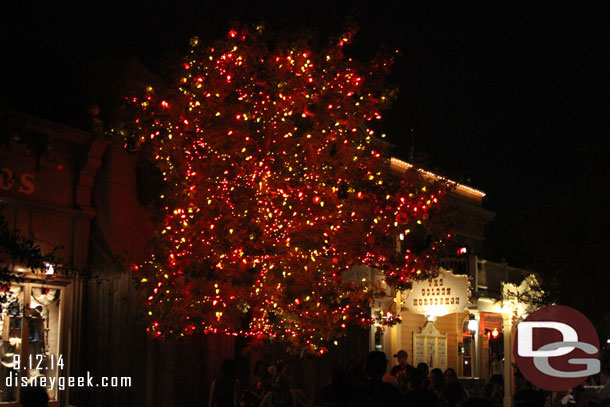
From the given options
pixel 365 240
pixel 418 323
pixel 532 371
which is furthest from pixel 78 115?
pixel 418 323

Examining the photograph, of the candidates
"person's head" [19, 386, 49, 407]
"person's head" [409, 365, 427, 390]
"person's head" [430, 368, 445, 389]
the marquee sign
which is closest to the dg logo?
the marquee sign

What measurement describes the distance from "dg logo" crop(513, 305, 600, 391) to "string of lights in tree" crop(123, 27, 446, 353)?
190 inches

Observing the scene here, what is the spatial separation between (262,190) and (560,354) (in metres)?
8.41

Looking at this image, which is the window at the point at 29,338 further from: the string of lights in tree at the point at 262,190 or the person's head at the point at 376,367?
the person's head at the point at 376,367

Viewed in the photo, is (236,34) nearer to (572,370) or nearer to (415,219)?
(415,219)

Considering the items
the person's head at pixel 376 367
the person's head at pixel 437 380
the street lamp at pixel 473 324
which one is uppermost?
the street lamp at pixel 473 324

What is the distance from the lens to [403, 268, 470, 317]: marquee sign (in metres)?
22.8

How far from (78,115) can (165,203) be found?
263 cm

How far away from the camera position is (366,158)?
15.9 metres

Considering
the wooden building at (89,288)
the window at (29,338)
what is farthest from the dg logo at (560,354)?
the window at (29,338)

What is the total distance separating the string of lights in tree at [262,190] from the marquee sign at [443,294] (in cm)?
772

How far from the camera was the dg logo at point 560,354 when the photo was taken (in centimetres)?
1721

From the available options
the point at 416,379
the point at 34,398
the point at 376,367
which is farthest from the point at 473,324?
the point at 34,398

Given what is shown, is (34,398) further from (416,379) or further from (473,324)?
(473,324)
